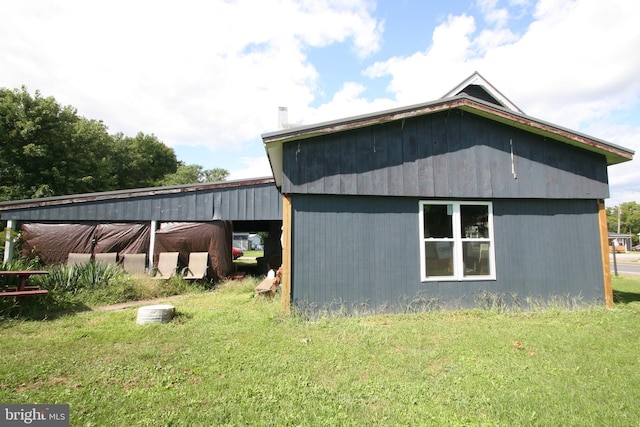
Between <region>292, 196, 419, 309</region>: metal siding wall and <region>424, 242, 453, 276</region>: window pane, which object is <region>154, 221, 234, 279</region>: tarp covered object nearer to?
<region>292, 196, 419, 309</region>: metal siding wall

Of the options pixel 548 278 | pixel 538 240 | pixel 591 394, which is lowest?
pixel 591 394

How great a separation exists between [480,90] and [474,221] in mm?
3716

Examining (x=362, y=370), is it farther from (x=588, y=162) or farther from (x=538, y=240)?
(x=588, y=162)

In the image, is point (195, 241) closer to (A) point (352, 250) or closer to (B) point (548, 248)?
(A) point (352, 250)

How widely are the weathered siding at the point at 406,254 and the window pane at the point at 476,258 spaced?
0.22 m

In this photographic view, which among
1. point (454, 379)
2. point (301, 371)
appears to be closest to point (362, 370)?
point (301, 371)

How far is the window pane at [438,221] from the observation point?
6.88 m

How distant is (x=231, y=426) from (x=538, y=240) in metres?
7.07

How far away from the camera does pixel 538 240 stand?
7.17 metres

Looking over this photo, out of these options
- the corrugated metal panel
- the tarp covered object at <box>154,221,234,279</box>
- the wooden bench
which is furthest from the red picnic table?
the corrugated metal panel

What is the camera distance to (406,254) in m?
6.65

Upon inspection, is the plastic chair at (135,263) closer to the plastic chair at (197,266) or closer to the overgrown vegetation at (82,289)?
the overgrown vegetation at (82,289)

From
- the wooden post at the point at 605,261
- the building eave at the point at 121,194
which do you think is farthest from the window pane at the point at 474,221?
the building eave at the point at 121,194

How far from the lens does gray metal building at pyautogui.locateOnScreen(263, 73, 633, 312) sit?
6336 millimetres
